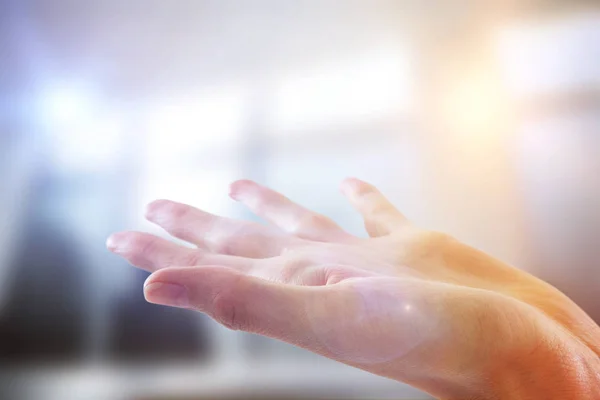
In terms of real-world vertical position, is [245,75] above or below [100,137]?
above

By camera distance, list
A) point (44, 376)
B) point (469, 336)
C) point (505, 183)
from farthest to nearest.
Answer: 1. point (505, 183)
2. point (44, 376)
3. point (469, 336)

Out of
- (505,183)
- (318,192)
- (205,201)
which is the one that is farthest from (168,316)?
(505,183)

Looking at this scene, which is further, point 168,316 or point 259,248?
point 168,316

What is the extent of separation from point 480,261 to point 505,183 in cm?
35

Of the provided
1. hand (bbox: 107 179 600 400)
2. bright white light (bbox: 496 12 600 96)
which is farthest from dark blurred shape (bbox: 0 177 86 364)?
bright white light (bbox: 496 12 600 96)

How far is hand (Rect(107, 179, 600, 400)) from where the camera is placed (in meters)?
0.31

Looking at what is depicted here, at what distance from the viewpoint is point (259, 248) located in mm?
515

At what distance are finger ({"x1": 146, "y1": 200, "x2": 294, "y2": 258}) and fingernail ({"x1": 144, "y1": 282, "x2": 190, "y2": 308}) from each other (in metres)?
0.20

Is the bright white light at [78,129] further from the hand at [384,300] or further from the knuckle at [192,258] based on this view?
the knuckle at [192,258]

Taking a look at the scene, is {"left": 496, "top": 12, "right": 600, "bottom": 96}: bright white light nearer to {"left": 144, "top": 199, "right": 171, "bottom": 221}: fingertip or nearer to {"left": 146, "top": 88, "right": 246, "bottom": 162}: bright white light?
{"left": 146, "top": 88, "right": 246, "bottom": 162}: bright white light

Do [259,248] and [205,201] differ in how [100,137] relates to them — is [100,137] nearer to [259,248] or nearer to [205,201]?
[205,201]

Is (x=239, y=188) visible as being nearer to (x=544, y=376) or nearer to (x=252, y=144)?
(x=252, y=144)

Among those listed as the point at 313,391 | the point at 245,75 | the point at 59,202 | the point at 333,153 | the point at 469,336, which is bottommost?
the point at 313,391

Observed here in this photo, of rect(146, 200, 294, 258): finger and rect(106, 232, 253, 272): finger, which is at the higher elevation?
rect(146, 200, 294, 258): finger
